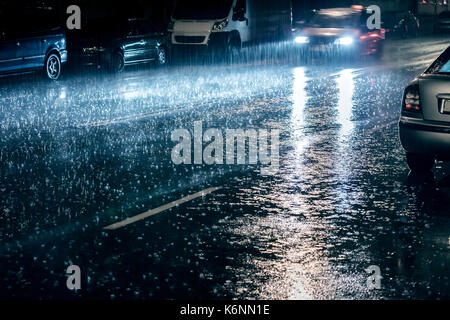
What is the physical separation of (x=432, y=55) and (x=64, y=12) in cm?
1519

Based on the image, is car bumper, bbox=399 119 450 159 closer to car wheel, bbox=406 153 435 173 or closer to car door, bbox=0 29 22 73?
car wheel, bbox=406 153 435 173

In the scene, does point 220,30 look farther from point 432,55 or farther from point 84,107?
point 84,107

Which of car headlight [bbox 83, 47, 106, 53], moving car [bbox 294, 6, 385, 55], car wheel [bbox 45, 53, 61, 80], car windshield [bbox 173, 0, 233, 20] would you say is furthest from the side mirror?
car wheel [bbox 45, 53, 61, 80]

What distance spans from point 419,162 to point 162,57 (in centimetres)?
1739

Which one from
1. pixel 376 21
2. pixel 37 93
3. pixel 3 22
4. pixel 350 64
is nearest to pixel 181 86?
pixel 37 93

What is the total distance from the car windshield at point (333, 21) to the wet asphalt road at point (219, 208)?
36.0 feet

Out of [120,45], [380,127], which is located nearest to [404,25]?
[120,45]

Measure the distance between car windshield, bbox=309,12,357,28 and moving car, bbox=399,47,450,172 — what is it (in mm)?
17429

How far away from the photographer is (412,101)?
29.3 ft

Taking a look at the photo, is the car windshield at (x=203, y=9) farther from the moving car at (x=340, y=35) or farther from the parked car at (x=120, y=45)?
the moving car at (x=340, y=35)

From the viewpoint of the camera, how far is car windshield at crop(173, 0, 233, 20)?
2693cm

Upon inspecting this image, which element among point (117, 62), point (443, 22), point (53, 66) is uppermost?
point (53, 66)

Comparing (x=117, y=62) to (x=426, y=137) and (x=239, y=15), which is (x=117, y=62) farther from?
(x=426, y=137)

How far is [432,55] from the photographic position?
88.6 ft
